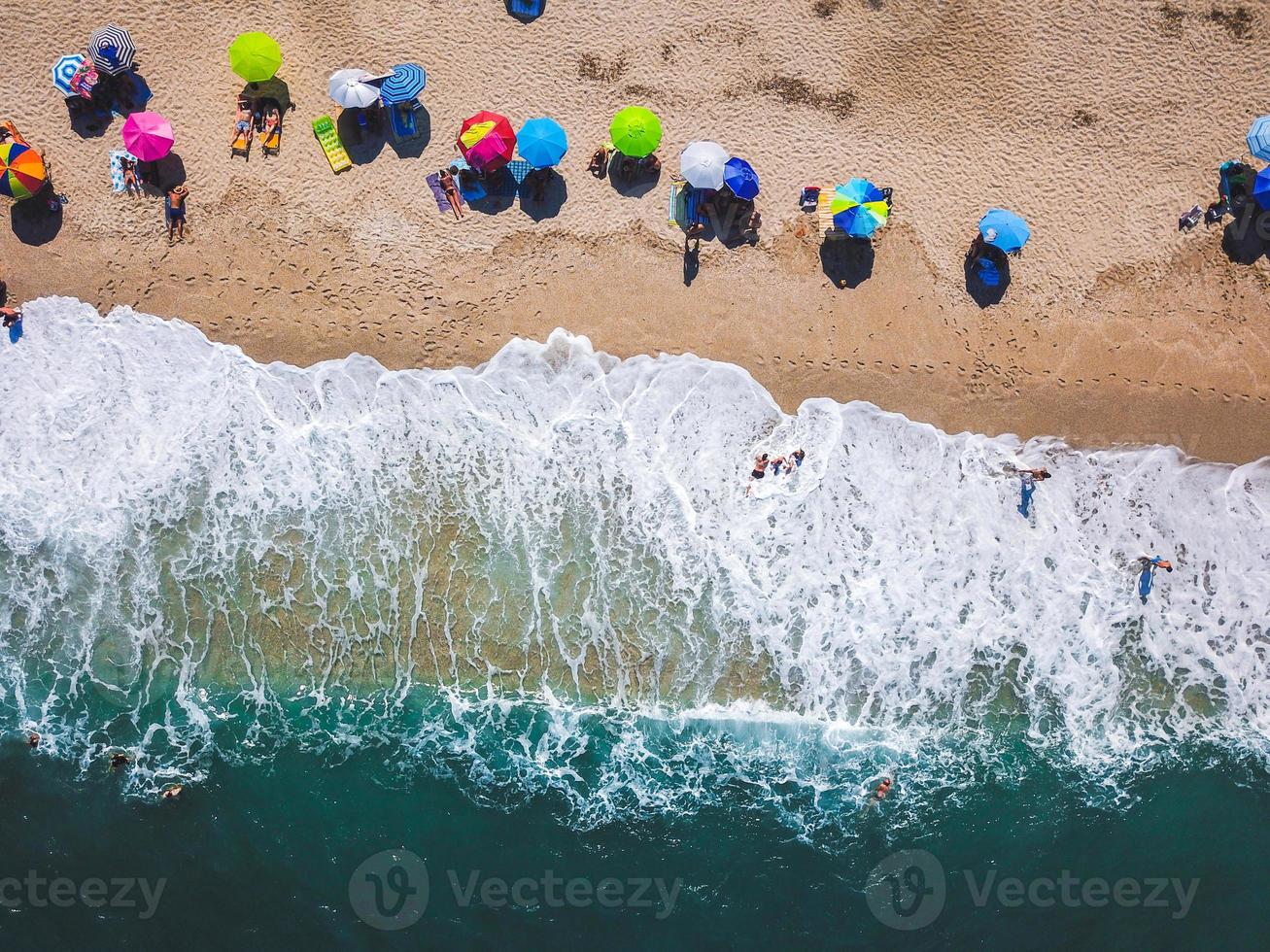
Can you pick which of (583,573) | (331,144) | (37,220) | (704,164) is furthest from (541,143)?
(37,220)

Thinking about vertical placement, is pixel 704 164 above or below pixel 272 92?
below

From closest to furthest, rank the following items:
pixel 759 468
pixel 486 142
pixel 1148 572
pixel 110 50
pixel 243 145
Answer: pixel 486 142
pixel 110 50
pixel 759 468
pixel 243 145
pixel 1148 572

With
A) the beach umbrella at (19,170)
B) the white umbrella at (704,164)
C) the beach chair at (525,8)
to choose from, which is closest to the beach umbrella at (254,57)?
the beach umbrella at (19,170)

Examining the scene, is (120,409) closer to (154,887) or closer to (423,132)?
(423,132)

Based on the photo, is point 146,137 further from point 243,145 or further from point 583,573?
point 583,573

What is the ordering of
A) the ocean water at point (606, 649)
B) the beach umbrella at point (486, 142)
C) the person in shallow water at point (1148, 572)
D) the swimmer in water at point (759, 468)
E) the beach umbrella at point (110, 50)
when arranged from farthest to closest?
1. the person in shallow water at point (1148, 572)
2. the ocean water at point (606, 649)
3. the swimmer in water at point (759, 468)
4. the beach umbrella at point (110, 50)
5. the beach umbrella at point (486, 142)

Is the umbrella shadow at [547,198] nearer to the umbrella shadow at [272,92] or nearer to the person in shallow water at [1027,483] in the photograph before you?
the umbrella shadow at [272,92]

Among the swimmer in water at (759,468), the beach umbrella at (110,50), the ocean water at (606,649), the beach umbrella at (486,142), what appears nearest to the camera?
the beach umbrella at (486,142)
